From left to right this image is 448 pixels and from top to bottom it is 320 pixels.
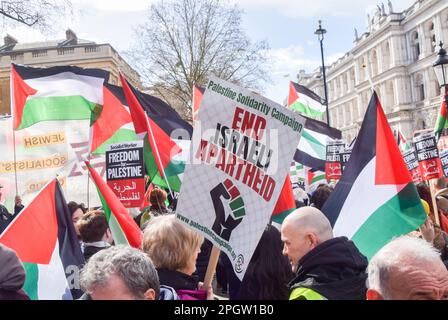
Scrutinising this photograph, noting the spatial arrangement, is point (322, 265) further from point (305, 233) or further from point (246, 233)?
point (246, 233)

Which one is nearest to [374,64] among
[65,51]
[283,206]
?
[65,51]

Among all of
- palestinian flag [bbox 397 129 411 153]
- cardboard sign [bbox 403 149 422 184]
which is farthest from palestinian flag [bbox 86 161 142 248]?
palestinian flag [bbox 397 129 411 153]

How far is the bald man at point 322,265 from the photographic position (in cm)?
215

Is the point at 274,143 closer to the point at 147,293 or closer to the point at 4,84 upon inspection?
the point at 147,293

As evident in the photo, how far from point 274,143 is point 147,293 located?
3.53ft

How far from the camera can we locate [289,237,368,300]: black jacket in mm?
2168

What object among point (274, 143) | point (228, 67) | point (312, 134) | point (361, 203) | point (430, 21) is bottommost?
point (361, 203)

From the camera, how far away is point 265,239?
327 centimetres

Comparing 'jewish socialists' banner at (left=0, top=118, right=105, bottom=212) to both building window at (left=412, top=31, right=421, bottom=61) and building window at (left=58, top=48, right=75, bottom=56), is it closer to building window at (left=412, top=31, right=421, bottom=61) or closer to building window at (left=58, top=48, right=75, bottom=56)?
building window at (left=58, top=48, right=75, bottom=56)

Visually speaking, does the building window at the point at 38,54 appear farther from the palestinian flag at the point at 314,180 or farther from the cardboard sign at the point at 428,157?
the cardboard sign at the point at 428,157

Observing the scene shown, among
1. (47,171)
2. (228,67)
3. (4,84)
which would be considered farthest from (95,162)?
(4,84)

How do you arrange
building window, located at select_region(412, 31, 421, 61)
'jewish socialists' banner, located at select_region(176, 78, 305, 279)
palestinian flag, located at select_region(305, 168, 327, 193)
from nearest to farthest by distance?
'jewish socialists' banner, located at select_region(176, 78, 305, 279), palestinian flag, located at select_region(305, 168, 327, 193), building window, located at select_region(412, 31, 421, 61)

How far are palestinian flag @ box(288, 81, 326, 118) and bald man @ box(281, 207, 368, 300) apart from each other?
9.21 meters

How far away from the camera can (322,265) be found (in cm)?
228
